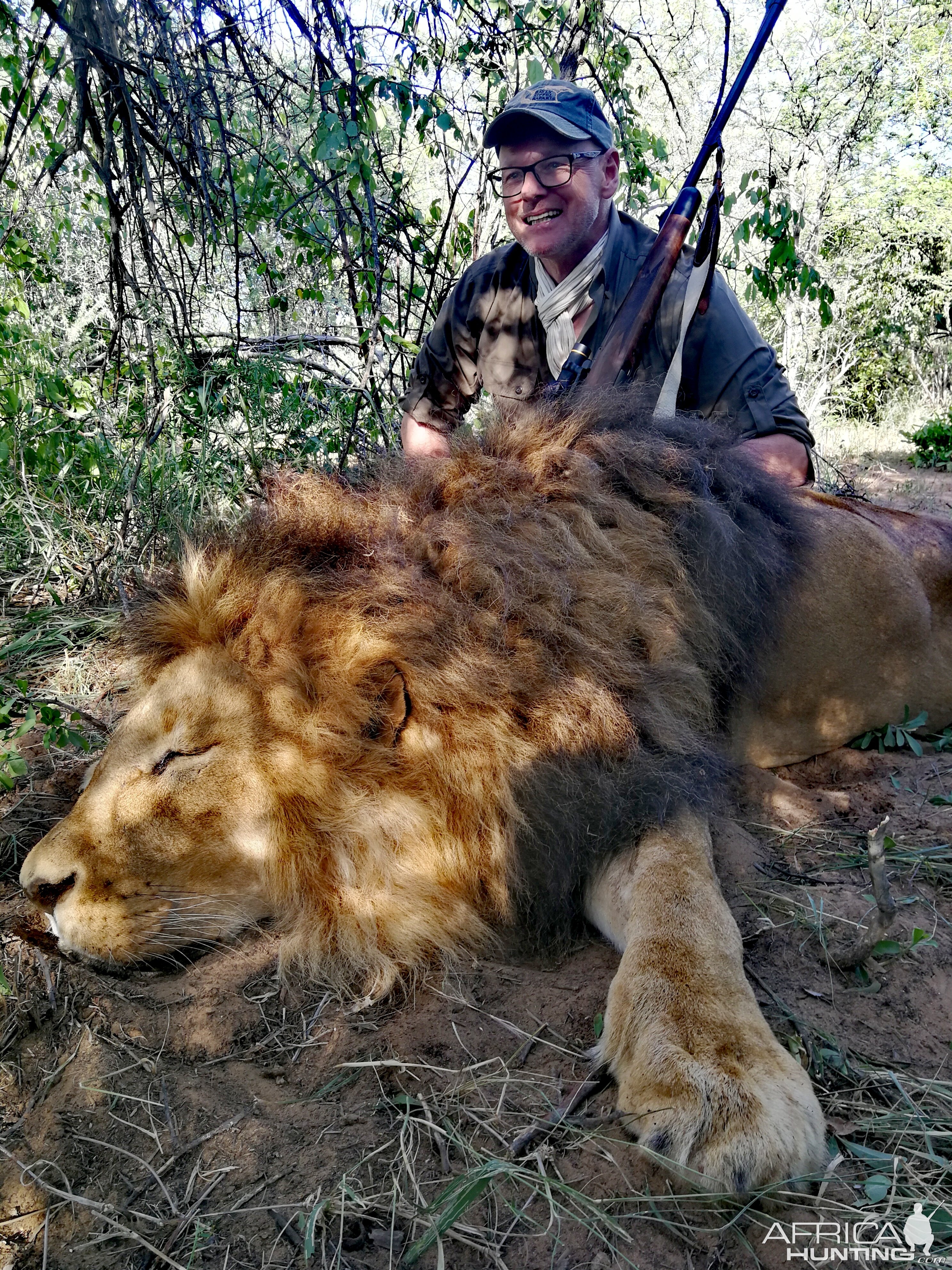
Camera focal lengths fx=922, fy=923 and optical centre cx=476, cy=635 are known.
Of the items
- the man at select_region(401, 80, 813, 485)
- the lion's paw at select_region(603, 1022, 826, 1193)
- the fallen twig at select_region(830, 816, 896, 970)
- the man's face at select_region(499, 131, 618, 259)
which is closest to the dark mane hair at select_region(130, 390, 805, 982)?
the fallen twig at select_region(830, 816, 896, 970)

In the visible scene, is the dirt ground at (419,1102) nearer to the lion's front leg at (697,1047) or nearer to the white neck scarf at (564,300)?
the lion's front leg at (697,1047)

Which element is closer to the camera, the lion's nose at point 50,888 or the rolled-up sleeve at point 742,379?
the lion's nose at point 50,888

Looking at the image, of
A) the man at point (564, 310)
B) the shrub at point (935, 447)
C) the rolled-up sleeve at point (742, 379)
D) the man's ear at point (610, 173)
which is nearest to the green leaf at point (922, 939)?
the man at point (564, 310)

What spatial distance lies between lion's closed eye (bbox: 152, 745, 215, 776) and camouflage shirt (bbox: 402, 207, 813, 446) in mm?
1158

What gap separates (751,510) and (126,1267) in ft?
6.44

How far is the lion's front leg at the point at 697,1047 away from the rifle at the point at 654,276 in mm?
1813

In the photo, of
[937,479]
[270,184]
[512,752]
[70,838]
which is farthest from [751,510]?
[937,479]

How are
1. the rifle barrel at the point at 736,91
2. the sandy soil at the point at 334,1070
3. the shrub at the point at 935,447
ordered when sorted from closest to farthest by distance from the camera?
1. the sandy soil at the point at 334,1070
2. the rifle barrel at the point at 736,91
3. the shrub at the point at 935,447

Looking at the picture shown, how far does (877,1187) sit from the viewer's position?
50.1 inches

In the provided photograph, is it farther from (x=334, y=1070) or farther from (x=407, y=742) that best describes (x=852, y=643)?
(x=334, y=1070)

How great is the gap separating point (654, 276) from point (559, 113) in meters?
0.75

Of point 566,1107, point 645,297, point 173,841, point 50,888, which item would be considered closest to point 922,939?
point 566,1107

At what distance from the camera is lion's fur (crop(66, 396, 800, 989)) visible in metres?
1.86

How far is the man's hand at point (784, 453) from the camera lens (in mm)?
3121
